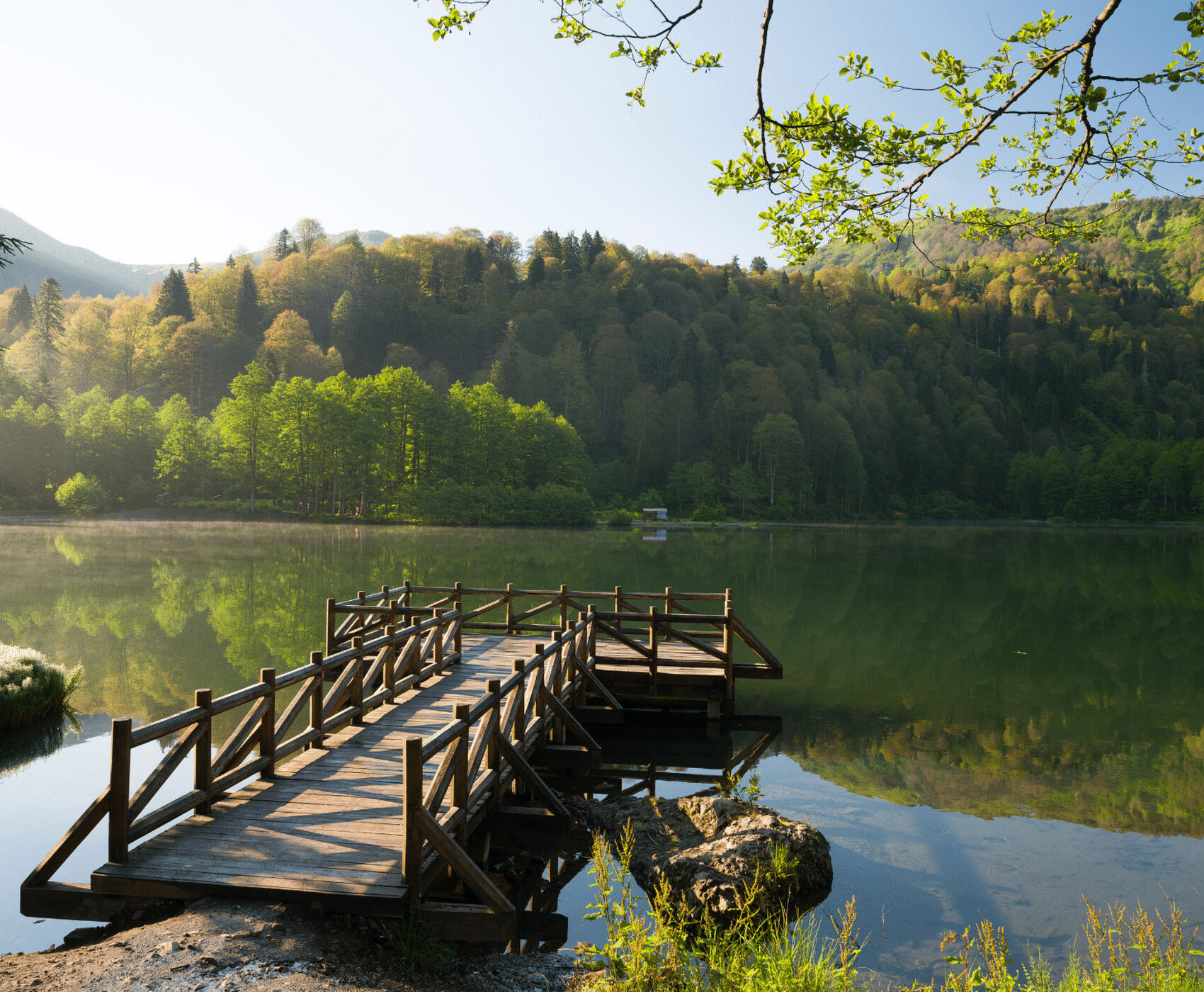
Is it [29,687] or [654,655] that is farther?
[654,655]

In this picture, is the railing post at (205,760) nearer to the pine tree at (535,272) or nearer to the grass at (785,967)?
the grass at (785,967)

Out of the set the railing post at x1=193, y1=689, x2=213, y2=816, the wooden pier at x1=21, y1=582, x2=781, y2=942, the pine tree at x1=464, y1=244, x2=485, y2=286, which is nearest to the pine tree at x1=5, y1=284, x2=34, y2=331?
the pine tree at x1=464, y1=244, x2=485, y2=286

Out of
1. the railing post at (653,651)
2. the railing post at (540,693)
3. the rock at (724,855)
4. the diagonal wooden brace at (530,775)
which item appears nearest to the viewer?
the rock at (724,855)

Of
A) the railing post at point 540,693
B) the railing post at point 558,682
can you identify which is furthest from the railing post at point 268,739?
the railing post at point 558,682

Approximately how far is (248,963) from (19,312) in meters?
139

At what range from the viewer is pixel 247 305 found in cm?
12400

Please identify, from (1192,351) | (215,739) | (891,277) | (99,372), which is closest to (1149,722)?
(215,739)

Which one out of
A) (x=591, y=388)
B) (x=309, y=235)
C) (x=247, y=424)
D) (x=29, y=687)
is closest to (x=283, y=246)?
(x=309, y=235)

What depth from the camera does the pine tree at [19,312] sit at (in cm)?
11394

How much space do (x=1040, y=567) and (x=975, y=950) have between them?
40.7 meters

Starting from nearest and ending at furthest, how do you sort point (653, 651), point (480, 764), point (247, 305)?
point (480, 764) < point (653, 651) < point (247, 305)

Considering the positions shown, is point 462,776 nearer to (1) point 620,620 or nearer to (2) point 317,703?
(2) point 317,703

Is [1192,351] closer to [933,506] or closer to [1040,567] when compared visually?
[933,506]

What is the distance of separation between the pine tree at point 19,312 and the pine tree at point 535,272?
7300 centimetres
